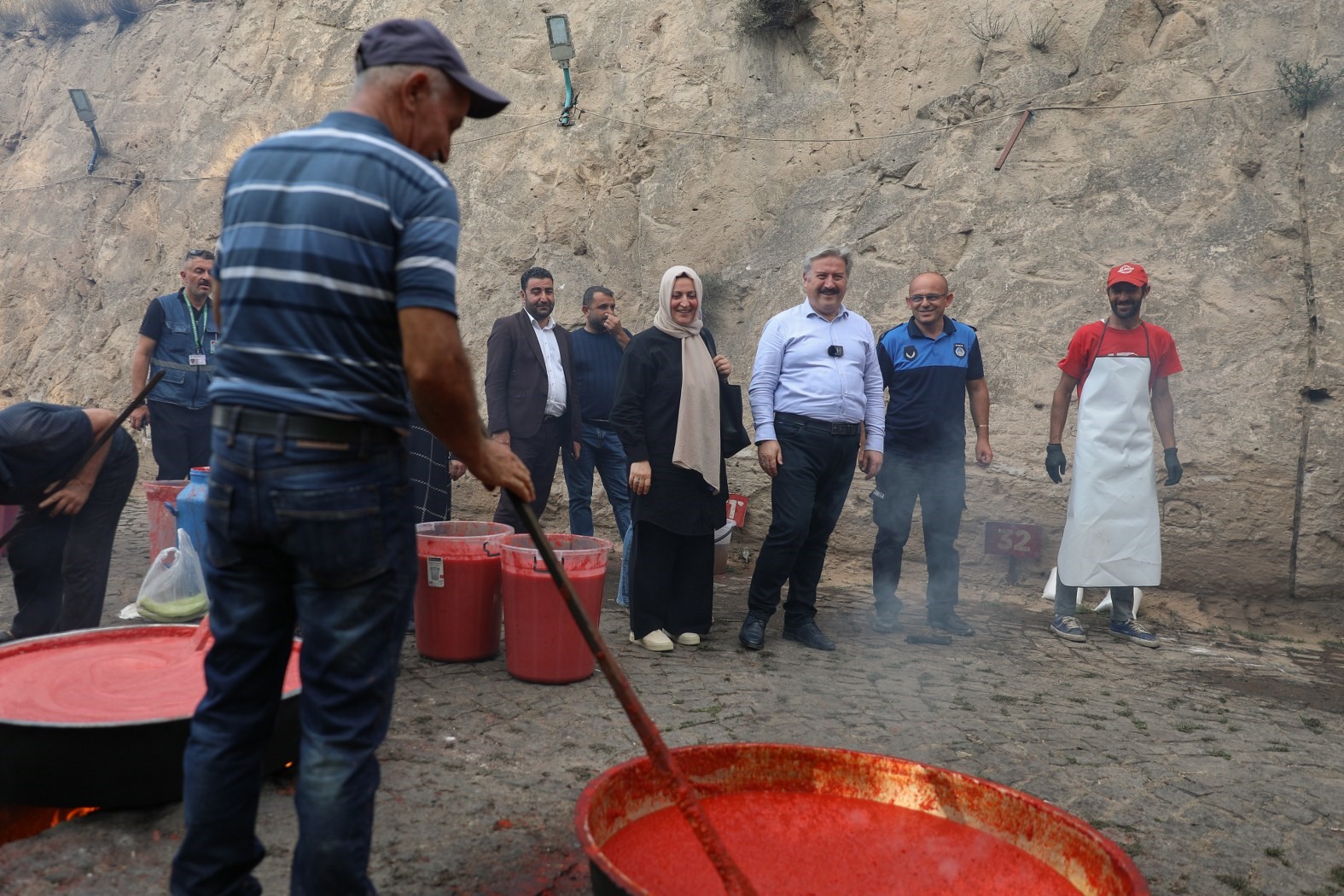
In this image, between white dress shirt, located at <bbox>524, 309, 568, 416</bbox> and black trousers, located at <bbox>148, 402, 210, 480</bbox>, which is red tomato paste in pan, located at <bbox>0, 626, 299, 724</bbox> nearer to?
black trousers, located at <bbox>148, 402, 210, 480</bbox>

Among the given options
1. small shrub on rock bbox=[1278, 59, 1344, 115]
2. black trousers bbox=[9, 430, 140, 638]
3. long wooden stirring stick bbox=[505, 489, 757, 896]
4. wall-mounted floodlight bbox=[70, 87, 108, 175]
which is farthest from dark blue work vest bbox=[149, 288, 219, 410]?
wall-mounted floodlight bbox=[70, 87, 108, 175]

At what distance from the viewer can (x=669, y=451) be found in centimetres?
540

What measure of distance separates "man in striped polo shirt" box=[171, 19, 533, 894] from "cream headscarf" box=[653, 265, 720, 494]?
10.3ft

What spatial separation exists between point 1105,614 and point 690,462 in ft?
11.3

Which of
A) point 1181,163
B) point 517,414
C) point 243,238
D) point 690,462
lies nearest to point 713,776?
point 243,238

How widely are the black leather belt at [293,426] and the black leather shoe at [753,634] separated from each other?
3.67 metres

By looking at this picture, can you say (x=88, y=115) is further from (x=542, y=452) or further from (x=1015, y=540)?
(x=1015, y=540)

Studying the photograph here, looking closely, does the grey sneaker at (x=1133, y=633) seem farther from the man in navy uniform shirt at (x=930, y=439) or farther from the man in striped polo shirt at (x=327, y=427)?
the man in striped polo shirt at (x=327, y=427)

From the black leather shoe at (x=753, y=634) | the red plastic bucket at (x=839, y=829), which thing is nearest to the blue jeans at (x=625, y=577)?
the black leather shoe at (x=753, y=634)

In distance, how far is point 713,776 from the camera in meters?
2.88

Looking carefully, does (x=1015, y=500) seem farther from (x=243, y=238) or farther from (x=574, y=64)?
(x=574, y=64)

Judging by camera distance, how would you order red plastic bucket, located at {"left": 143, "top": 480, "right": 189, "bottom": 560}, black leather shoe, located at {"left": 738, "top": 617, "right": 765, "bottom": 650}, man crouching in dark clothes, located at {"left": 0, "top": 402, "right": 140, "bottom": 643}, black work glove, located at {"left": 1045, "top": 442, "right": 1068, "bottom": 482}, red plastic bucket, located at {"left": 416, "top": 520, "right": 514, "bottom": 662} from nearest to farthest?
man crouching in dark clothes, located at {"left": 0, "top": 402, "right": 140, "bottom": 643} < red plastic bucket, located at {"left": 416, "top": 520, "right": 514, "bottom": 662} < black leather shoe, located at {"left": 738, "top": 617, "right": 765, "bottom": 650} < red plastic bucket, located at {"left": 143, "top": 480, "right": 189, "bottom": 560} < black work glove, located at {"left": 1045, "top": 442, "right": 1068, "bottom": 482}

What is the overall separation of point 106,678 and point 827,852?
2438 millimetres

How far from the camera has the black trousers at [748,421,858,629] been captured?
551cm
